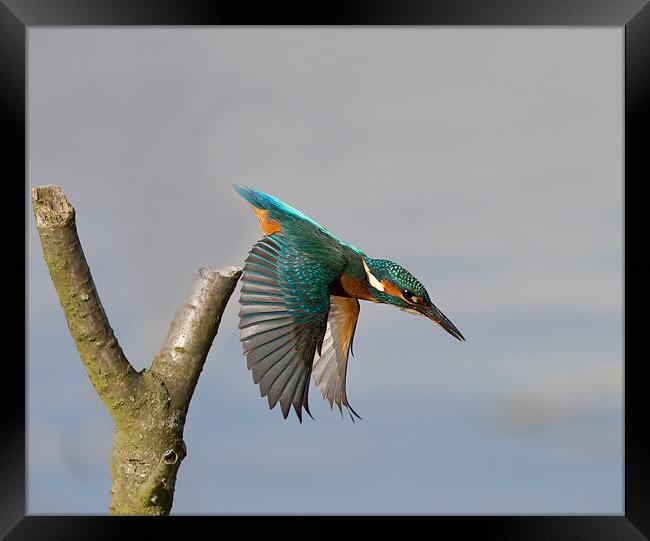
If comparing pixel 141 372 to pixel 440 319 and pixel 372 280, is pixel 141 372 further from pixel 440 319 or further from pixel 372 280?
pixel 440 319

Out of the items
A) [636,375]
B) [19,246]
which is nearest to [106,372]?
[19,246]

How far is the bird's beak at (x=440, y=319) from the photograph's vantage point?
13.9 feet

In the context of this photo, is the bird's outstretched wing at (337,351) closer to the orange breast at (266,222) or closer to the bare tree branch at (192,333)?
the orange breast at (266,222)

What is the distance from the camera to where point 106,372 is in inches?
139

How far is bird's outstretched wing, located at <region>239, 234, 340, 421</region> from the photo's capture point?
3.59 meters

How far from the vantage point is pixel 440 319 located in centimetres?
432

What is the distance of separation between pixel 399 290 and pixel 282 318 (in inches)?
35.5

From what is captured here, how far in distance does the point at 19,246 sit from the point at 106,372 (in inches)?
27.8

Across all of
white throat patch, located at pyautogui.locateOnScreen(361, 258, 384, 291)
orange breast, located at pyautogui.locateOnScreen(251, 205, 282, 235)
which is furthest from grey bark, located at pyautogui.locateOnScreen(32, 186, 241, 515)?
white throat patch, located at pyautogui.locateOnScreen(361, 258, 384, 291)

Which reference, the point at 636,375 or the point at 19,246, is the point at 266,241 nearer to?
the point at 19,246

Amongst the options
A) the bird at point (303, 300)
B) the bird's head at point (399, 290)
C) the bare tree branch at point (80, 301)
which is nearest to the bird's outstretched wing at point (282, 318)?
the bird at point (303, 300)

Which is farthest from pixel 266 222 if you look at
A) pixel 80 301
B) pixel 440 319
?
pixel 80 301

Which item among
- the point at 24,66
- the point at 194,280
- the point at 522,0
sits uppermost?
the point at 522,0

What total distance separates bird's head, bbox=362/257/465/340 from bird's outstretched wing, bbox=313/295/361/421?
0.22 m
